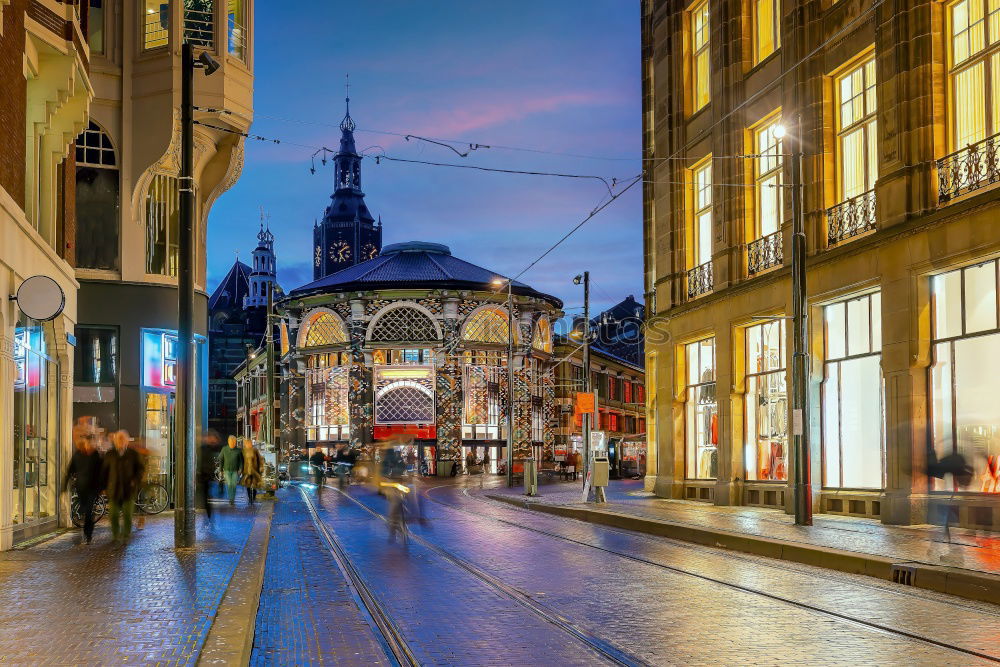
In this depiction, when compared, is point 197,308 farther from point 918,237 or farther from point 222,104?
point 918,237

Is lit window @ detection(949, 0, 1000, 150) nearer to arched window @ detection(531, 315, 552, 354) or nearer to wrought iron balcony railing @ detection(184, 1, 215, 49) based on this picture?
wrought iron balcony railing @ detection(184, 1, 215, 49)

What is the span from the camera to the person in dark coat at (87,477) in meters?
17.9

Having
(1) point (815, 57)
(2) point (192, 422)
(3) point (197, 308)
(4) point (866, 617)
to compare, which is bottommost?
(4) point (866, 617)

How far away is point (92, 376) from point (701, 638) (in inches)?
835

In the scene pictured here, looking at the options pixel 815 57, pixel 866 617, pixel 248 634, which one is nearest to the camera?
pixel 248 634

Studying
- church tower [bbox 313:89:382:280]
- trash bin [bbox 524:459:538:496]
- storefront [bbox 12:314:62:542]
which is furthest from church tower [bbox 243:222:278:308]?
storefront [bbox 12:314:62:542]

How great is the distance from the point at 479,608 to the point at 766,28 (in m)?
20.3

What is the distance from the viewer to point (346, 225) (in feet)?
623

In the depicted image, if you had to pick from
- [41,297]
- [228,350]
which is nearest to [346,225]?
[228,350]

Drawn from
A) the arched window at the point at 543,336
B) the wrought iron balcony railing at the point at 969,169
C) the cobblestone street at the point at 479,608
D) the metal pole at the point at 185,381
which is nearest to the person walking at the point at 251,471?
the cobblestone street at the point at 479,608

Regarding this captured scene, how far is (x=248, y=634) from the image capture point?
9.29m

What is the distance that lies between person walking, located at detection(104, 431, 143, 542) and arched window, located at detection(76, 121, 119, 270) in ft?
35.7

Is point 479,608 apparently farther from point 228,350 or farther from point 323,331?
point 228,350

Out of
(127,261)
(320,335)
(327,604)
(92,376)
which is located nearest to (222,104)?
(127,261)
